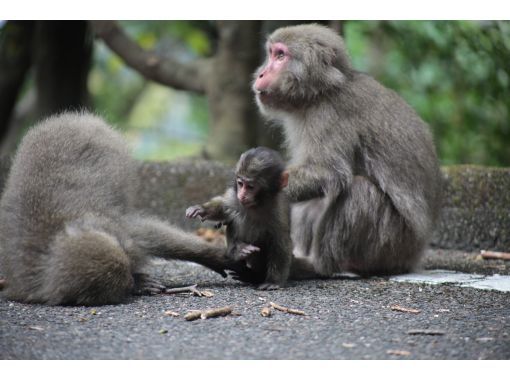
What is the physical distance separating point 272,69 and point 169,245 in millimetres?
1978

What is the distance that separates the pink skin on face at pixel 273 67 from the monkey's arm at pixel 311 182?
2.64 ft

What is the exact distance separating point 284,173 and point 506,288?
6.66 ft

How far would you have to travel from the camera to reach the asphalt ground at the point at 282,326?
401 cm

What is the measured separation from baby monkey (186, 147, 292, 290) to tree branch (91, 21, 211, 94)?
17.8ft

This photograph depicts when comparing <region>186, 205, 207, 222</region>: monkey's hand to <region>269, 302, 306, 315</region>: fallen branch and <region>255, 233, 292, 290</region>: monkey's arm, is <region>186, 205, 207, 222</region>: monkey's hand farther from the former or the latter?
<region>269, 302, 306, 315</region>: fallen branch

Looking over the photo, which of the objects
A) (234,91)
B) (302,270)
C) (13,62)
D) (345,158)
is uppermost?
(13,62)

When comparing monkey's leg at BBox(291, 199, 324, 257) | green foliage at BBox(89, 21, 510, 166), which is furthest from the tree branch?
monkey's leg at BBox(291, 199, 324, 257)

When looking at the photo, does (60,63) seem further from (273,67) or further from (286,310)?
(286,310)

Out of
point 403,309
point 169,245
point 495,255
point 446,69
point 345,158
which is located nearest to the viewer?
point 403,309

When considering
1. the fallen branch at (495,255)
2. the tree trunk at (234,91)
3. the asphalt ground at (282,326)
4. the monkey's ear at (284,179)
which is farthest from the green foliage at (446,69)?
the asphalt ground at (282,326)

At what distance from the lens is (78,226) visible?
17.1ft

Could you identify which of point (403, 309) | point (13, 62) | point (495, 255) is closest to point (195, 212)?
point (403, 309)

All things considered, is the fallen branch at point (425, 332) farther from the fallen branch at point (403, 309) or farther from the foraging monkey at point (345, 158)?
the foraging monkey at point (345, 158)

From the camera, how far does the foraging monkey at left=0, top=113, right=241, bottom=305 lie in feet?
16.5
